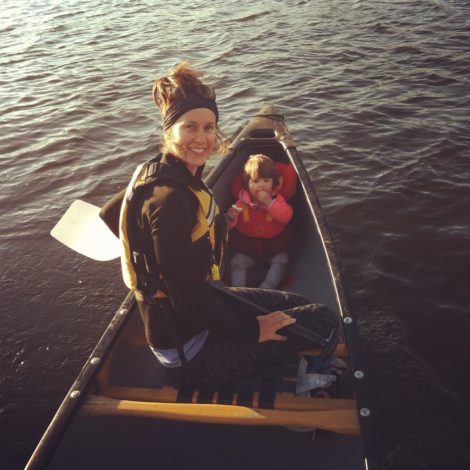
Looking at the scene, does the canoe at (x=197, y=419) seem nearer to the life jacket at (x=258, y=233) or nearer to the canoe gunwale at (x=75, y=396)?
the canoe gunwale at (x=75, y=396)

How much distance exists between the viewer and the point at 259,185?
17.4 feet

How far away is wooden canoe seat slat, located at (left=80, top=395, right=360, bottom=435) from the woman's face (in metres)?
1.54

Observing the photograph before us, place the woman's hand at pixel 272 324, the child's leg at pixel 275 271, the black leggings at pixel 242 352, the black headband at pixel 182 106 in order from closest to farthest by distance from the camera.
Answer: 1. the black headband at pixel 182 106
2. the woman's hand at pixel 272 324
3. the black leggings at pixel 242 352
4. the child's leg at pixel 275 271

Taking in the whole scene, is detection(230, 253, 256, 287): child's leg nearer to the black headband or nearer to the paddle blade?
the paddle blade

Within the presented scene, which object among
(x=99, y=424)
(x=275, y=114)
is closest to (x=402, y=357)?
(x=99, y=424)

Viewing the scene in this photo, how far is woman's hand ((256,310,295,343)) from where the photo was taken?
131 inches

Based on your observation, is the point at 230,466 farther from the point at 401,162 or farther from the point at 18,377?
the point at 401,162

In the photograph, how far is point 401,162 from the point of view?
842 cm

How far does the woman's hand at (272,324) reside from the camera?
334 centimetres

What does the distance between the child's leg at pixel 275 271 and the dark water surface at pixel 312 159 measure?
104 centimetres

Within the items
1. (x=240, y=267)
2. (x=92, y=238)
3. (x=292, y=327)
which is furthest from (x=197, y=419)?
(x=240, y=267)

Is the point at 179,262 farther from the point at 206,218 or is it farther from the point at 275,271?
the point at 275,271

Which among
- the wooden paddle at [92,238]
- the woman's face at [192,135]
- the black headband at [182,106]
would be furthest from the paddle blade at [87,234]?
the black headband at [182,106]

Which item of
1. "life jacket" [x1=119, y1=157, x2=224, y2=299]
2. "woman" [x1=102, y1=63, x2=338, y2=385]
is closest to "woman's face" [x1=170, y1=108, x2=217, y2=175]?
"woman" [x1=102, y1=63, x2=338, y2=385]
